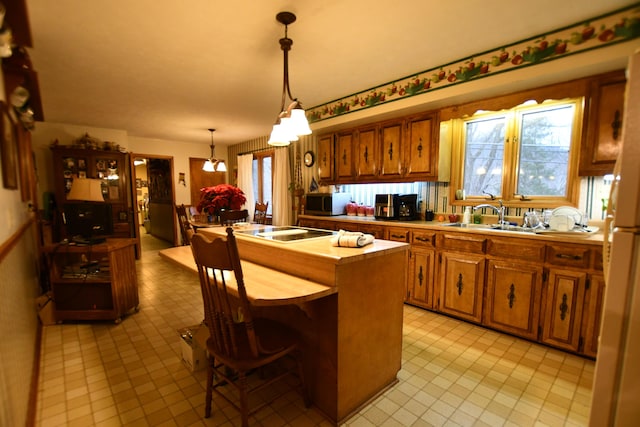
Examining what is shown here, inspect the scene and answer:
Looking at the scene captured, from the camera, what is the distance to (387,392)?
1.84 metres

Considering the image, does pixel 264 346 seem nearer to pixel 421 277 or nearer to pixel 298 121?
pixel 298 121

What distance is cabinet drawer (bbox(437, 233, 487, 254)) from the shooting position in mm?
2604

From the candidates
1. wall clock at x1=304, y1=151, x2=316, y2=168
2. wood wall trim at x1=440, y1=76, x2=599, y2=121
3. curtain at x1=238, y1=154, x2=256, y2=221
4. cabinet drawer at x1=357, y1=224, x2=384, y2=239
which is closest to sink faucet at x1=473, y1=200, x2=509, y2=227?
wood wall trim at x1=440, y1=76, x2=599, y2=121

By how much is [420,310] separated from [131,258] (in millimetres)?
3175

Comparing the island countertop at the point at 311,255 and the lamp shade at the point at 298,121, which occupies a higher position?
A: the lamp shade at the point at 298,121

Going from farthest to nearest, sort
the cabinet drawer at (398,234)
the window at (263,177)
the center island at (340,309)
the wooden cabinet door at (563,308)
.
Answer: the window at (263,177) < the cabinet drawer at (398,234) < the wooden cabinet door at (563,308) < the center island at (340,309)

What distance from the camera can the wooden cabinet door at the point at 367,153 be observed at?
11.9ft

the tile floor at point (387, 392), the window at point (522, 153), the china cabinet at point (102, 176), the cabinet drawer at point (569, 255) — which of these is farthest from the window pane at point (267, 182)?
the cabinet drawer at point (569, 255)

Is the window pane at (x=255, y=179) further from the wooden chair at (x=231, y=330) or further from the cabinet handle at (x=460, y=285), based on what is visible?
the wooden chair at (x=231, y=330)

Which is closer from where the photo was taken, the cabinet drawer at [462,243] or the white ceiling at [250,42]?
the white ceiling at [250,42]

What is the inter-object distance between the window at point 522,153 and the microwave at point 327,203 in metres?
1.51

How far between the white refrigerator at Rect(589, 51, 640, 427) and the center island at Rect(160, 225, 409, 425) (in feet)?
3.14

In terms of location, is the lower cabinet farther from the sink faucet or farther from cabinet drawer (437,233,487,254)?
the sink faucet

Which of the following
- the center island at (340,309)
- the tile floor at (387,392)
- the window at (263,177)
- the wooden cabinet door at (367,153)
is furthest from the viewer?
the window at (263,177)
